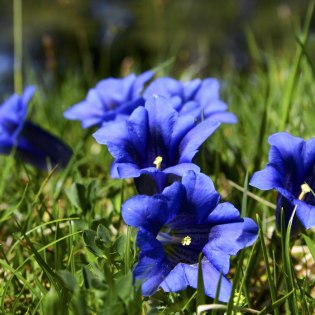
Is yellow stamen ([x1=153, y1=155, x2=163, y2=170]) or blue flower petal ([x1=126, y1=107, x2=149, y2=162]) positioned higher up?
blue flower petal ([x1=126, y1=107, x2=149, y2=162])

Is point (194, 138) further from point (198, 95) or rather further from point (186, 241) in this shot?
point (198, 95)

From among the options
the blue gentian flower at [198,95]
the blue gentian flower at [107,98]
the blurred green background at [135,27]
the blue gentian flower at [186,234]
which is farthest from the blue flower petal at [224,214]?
the blurred green background at [135,27]

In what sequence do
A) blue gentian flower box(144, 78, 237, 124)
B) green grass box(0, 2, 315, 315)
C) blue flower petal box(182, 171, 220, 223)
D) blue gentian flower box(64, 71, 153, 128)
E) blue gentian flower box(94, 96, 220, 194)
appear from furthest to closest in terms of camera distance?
1. blue gentian flower box(64, 71, 153, 128)
2. blue gentian flower box(144, 78, 237, 124)
3. blue gentian flower box(94, 96, 220, 194)
4. blue flower petal box(182, 171, 220, 223)
5. green grass box(0, 2, 315, 315)

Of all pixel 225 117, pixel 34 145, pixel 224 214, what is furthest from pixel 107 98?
pixel 224 214

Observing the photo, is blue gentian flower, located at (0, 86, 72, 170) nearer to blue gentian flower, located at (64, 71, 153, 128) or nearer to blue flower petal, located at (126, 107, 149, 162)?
blue gentian flower, located at (64, 71, 153, 128)

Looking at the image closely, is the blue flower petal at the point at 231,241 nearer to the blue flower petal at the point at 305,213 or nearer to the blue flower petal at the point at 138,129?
the blue flower petal at the point at 305,213

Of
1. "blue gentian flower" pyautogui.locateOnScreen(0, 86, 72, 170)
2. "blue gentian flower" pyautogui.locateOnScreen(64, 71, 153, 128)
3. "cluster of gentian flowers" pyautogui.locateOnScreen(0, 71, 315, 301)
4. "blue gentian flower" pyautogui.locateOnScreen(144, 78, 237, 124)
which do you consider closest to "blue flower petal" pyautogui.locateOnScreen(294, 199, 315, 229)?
"cluster of gentian flowers" pyautogui.locateOnScreen(0, 71, 315, 301)

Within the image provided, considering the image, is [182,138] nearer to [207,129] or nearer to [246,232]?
[207,129]
